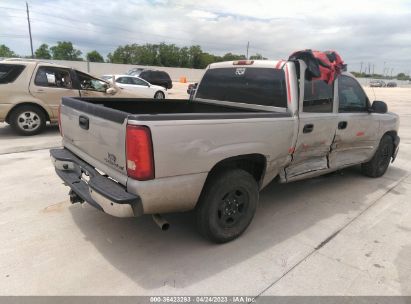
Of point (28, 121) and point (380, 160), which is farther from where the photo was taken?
point (28, 121)

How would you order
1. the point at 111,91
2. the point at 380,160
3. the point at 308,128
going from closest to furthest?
the point at 308,128, the point at 380,160, the point at 111,91

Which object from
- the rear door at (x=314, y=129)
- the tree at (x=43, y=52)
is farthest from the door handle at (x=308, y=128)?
the tree at (x=43, y=52)

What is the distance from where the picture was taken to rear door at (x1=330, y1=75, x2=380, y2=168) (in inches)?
180

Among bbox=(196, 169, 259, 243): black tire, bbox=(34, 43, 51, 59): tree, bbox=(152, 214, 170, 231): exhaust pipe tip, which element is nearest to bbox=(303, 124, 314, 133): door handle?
bbox=(196, 169, 259, 243): black tire

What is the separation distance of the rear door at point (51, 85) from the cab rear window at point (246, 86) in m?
4.80

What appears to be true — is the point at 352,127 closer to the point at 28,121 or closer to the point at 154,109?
the point at 154,109

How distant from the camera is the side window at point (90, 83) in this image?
9000 millimetres

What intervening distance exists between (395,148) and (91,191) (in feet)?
17.3

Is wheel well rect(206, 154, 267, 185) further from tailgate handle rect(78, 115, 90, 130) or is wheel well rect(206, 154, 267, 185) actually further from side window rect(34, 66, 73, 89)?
side window rect(34, 66, 73, 89)

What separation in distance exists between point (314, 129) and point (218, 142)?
61.0 inches

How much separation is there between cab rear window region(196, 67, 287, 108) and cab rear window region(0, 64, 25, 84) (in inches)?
203

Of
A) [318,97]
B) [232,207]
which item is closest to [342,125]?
[318,97]

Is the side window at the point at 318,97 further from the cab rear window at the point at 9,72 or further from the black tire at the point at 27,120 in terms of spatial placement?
the cab rear window at the point at 9,72

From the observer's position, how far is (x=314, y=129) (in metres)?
4.07
